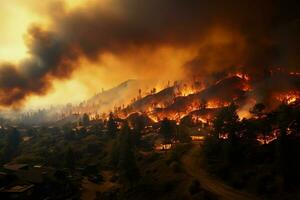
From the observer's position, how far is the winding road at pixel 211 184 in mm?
53656

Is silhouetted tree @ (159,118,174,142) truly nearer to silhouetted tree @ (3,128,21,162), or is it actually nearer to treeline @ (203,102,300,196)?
treeline @ (203,102,300,196)

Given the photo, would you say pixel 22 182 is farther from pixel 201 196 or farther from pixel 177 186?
pixel 201 196

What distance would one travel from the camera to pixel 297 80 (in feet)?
594

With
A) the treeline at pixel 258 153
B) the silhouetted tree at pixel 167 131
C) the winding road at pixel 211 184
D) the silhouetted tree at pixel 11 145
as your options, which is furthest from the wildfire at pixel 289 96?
the silhouetted tree at pixel 11 145

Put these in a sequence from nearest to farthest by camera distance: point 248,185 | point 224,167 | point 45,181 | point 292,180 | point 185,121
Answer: point 292,180 < point 248,185 < point 224,167 < point 45,181 < point 185,121

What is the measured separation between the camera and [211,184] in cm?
6162

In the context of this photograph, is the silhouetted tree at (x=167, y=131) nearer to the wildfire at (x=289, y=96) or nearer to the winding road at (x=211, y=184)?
the winding road at (x=211, y=184)

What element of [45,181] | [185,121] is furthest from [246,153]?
[185,121]

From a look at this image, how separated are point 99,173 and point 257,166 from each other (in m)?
50.1

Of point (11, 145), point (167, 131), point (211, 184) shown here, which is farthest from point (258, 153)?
point (11, 145)

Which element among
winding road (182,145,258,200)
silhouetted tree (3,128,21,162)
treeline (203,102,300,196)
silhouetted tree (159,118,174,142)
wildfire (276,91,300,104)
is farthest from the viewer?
wildfire (276,91,300,104)

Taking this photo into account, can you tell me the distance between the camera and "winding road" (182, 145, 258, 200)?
53.7 m

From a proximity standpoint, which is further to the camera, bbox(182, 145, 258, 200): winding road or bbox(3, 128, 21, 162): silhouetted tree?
bbox(3, 128, 21, 162): silhouetted tree

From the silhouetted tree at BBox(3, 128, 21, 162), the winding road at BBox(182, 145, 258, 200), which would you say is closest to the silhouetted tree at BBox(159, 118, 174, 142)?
the winding road at BBox(182, 145, 258, 200)
